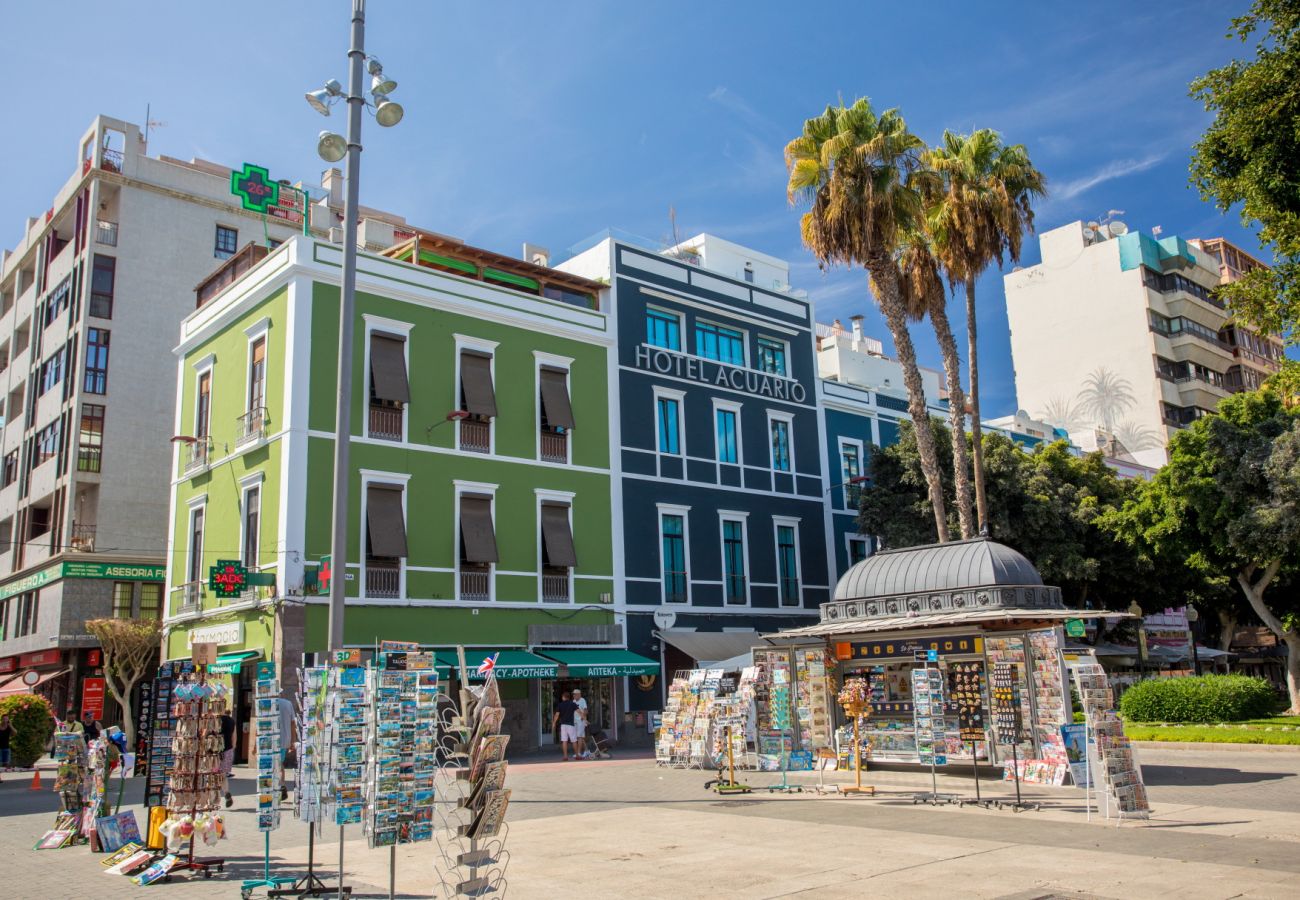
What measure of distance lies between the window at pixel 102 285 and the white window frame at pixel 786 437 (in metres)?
26.3

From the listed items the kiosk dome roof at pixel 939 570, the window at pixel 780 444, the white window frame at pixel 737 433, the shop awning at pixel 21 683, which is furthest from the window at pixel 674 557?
the shop awning at pixel 21 683

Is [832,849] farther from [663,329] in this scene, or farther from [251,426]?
[663,329]

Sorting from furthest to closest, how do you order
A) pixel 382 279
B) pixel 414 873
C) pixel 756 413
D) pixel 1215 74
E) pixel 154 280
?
pixel 154 280 < pixel 756 413 < pixel 382 279 < pixel 1215 74 < pixel 414 873

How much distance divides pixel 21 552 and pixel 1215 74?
45024 mm

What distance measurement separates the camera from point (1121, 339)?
63219 mm

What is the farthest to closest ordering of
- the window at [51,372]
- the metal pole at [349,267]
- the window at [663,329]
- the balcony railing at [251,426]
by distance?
the window at [51,372], the window at [663,329], the balcony railing at [251,426], the metal pole at [349,267]

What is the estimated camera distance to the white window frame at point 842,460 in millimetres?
38656

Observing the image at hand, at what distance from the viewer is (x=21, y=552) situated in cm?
4312

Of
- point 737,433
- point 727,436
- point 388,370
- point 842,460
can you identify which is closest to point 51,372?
point 388,370

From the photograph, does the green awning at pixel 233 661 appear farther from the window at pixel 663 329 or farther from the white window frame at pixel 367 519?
the window at pixel 663 329

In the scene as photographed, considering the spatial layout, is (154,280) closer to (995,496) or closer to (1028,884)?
(995,496)

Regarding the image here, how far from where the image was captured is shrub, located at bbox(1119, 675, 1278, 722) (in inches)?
1013

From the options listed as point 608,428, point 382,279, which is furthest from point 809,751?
point 382,279

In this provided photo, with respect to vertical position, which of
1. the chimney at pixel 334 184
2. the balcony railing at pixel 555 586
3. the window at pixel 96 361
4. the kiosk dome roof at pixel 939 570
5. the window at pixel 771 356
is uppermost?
the chimney at pixel 334 184
